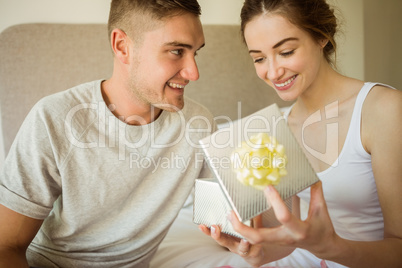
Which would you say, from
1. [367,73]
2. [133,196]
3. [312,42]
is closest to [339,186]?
[312,42]

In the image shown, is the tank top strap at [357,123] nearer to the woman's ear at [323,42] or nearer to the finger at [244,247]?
the woman's ear at [323,42]

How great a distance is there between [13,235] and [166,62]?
0.68 meters

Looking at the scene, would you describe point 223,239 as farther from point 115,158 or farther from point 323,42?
point 323,42

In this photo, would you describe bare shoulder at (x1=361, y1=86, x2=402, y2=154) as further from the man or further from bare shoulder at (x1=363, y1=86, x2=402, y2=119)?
the man

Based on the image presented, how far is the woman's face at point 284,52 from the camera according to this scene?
39.4 inches

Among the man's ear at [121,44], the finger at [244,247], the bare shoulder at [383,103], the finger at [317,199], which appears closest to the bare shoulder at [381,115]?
the bare shoulder at [383,103]

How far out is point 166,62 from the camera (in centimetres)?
109

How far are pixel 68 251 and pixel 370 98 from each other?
3.39 feet

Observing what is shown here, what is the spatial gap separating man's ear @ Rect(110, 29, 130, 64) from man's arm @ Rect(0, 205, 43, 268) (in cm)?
58

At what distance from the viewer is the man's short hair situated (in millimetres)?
1062

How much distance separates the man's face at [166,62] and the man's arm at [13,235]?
498mm

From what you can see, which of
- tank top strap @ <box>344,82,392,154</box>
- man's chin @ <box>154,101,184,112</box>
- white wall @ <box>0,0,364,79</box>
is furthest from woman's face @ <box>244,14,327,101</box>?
white wall @ <box>0,0,364,79</box>

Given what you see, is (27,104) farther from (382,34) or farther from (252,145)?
(382,34)

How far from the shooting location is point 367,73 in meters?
2.08
